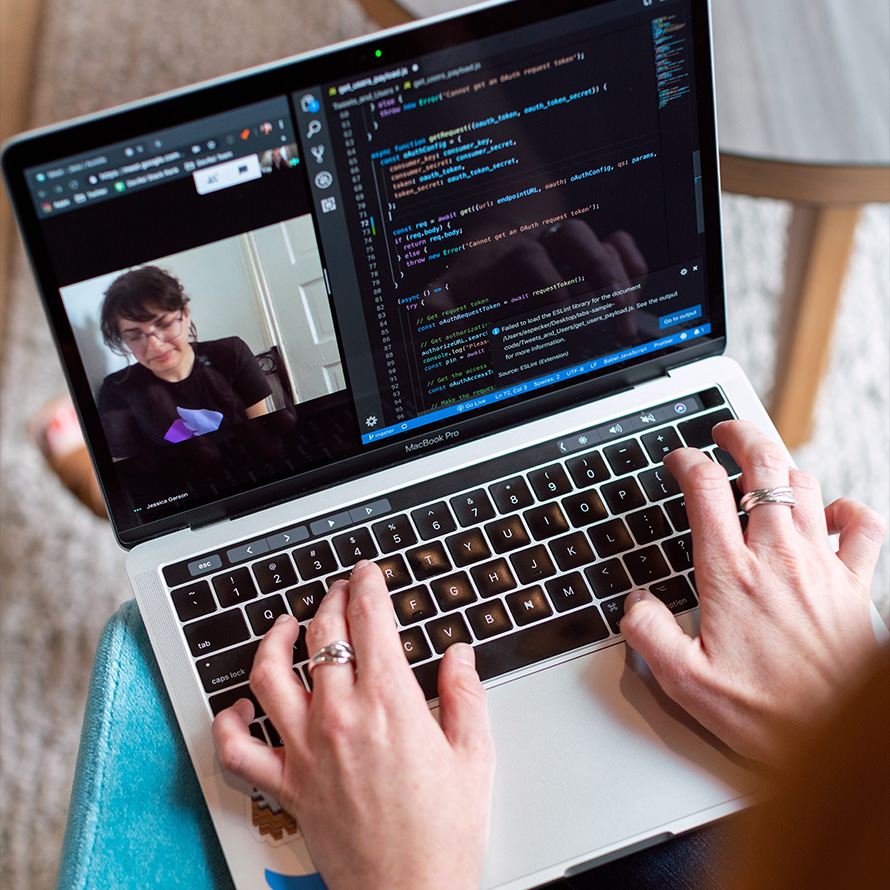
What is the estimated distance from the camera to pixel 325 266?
64 cm

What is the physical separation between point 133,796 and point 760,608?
479 millimetres

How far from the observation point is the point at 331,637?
62 cm

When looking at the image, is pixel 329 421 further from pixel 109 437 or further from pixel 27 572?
pixel 27 572

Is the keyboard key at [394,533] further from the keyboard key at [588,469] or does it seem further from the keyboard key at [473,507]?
the keyboard key at [588,469]

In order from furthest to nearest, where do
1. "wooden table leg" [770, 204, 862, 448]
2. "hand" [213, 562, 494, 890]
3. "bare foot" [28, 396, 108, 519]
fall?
"bare foot" [28, 396, 108, 519], "wooden table leg" [770, 204, 862, 448], "hand" [213, 562, 494, 890]

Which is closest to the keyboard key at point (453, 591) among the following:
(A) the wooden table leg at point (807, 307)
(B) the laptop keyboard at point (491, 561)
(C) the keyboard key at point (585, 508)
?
(B) the laptop keyboard at point (491, 561)

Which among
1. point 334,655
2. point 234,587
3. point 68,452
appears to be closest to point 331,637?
point 334,655

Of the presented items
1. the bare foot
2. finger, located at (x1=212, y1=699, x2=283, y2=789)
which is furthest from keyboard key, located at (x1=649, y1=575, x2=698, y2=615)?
the bare foot

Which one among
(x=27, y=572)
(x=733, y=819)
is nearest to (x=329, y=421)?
(x=733, y=819)

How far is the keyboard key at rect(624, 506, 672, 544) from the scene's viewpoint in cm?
70

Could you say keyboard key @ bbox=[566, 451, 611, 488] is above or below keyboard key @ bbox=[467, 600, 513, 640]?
above

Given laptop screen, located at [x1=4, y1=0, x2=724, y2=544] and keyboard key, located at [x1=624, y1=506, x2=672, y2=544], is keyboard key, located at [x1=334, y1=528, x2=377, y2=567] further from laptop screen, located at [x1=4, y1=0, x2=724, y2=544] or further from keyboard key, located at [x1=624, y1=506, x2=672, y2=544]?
keyboard key, located at [x1=624, y1=506, x2=672, y2=544]

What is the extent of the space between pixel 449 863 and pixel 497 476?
1.00 ft

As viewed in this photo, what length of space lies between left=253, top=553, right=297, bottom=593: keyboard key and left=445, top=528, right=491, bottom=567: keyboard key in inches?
5.1
